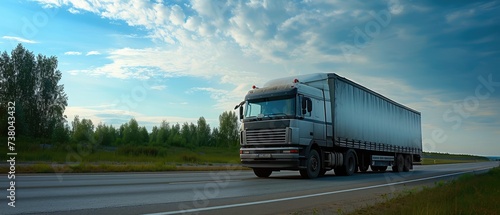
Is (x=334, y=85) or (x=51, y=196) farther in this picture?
(x=334, y=85)

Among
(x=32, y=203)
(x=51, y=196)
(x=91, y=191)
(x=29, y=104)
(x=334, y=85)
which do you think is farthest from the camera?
(x=29, y=104)

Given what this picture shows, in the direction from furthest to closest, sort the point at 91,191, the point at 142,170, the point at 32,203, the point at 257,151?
the point at 142,170 < the point at 257,151 < the point at 91,191 < the point at 32,203

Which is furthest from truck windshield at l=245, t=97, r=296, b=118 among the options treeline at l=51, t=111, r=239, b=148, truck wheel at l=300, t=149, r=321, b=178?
treeline at l=51, t=111, r=239, b=148

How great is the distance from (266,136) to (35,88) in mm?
46876

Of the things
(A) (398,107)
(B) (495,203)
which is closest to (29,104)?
(A) (398,107)

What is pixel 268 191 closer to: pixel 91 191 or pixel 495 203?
pixel 91 191

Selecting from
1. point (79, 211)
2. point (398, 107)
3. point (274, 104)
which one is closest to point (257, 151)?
point (274, 104)

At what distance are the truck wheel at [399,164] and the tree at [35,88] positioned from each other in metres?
39.4

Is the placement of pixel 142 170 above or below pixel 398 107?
below

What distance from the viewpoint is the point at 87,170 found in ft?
68.1

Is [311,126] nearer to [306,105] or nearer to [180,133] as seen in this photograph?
[306,105]

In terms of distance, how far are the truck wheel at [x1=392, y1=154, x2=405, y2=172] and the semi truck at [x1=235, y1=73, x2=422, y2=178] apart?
10.2 ft

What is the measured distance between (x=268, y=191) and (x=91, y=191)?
4.54 metres

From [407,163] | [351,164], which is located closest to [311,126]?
[351,164]
